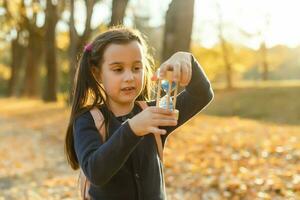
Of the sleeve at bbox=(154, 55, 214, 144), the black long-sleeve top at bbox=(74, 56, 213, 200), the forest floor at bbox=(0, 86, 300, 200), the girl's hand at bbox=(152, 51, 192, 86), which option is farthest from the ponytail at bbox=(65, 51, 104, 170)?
the forest floor at bbox=(0, 86, 300, 200)

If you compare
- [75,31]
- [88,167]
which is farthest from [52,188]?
[75,31]

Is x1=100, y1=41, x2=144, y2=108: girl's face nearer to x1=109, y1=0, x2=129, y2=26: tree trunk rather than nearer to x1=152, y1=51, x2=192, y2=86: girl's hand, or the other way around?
x1=152, y1=51, x2=192, y2=86: girl's hand

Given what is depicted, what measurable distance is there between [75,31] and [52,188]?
12281mm

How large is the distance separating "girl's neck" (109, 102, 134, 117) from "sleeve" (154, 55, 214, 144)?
230mm

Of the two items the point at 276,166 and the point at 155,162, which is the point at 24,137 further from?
the point at 155,162

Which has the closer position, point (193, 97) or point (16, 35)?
point (193, 97)

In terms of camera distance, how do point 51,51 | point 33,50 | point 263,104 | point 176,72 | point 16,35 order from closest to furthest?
1. point 176,72
2. point 51,51
3. point 263,104
4. point 33,50
5. point 16,35

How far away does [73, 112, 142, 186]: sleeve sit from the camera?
6.53 ft

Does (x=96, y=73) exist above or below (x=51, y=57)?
above

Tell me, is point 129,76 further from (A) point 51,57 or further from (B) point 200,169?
(A) point 51,57

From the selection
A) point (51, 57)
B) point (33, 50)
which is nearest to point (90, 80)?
point (51, 57)

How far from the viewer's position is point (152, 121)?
1.92m

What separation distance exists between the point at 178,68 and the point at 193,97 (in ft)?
2.20

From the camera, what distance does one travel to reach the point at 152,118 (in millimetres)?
1917
